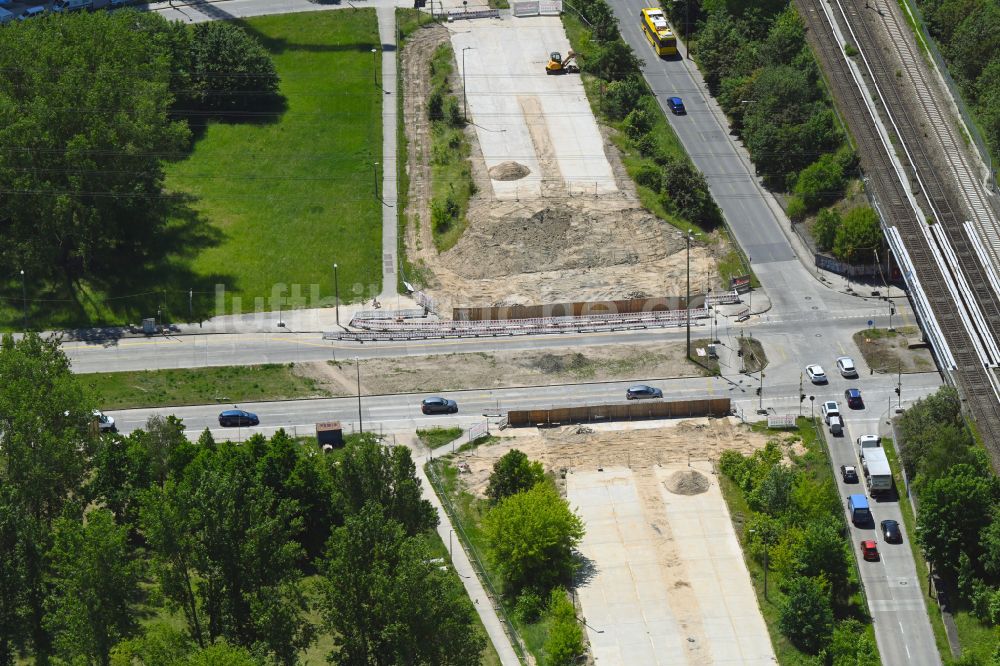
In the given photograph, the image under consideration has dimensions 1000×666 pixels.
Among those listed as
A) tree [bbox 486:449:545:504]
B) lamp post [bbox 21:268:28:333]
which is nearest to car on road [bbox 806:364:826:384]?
tree [bbox 486:449:545:504]

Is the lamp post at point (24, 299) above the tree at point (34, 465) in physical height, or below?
below

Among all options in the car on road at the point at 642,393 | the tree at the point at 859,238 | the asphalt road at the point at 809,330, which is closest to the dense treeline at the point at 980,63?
the tree at the point at 859,238

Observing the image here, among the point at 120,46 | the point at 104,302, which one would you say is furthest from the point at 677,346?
the point at 120,46

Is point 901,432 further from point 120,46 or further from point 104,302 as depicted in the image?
point 120,46

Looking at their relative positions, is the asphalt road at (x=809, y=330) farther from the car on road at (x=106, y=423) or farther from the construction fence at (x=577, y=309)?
the car on road at (x=106, y=423)

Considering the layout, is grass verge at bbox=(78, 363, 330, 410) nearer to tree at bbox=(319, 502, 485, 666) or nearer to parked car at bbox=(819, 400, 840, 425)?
tree at bbox=(319, 502, 485, 666)

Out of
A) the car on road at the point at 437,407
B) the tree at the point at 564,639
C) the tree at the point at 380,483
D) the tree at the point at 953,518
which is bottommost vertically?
the car on road at the point at 437,407
